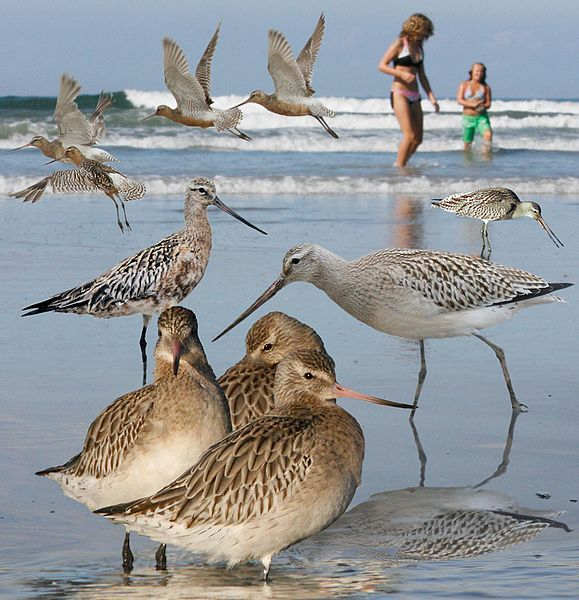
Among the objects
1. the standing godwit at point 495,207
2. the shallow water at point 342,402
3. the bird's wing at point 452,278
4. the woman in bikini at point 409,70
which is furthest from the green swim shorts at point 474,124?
the bird's wing at point 452,278

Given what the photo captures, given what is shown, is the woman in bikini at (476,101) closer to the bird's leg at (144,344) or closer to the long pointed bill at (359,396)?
the bird's leg at (144,344)

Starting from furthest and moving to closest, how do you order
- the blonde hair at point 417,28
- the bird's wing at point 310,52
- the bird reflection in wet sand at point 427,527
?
the blonde hair at point 417,28 → the bird's wing at point 310,52 → the bird reflection in wet sand at point 427,527

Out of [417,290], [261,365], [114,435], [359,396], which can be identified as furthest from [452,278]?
[114,435]

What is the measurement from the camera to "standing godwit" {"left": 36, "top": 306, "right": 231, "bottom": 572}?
4797 millimetres

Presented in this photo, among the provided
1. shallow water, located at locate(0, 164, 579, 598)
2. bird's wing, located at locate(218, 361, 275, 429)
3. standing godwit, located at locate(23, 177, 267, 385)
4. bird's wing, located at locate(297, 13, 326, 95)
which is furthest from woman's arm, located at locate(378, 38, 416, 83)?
bird's wing, located at locate(218, 361, 275, 429)

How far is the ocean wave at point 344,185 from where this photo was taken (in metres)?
18.0

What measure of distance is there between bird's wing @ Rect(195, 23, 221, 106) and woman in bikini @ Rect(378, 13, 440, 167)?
9752mm

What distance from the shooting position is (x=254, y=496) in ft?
14.8

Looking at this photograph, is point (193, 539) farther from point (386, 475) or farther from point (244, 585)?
point (386, 475)

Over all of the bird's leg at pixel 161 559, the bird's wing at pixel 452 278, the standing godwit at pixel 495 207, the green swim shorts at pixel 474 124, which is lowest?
the bird's leg at pixel 161 559

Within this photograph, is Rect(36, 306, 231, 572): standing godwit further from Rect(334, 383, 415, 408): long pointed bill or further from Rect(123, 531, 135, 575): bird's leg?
Rect(334, 383, 415, 408): long pointed bill

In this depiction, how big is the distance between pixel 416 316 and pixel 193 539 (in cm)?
313

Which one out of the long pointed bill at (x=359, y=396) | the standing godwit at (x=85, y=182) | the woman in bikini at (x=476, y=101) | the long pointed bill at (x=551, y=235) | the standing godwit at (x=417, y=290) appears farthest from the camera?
the woman in bikini at (x=476, y=101)

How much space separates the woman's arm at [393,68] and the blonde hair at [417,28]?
0.20m
